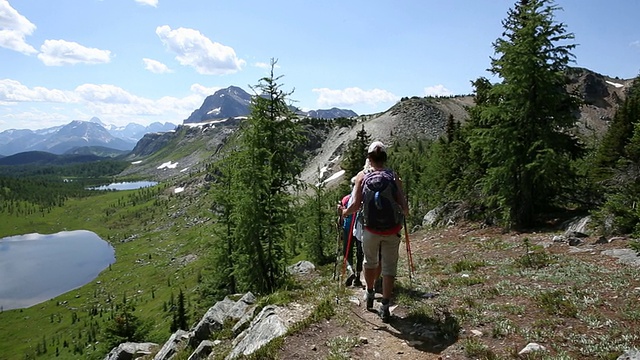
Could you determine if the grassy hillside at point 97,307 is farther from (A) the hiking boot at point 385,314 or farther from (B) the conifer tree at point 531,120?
(A) the hiking boot at point 385,314

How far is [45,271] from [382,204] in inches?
8068

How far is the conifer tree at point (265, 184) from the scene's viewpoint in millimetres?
18969

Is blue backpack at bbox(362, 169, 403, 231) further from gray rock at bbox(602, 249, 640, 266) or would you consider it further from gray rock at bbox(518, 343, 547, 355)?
gray rock at bbox(602, 249, 640, 266)

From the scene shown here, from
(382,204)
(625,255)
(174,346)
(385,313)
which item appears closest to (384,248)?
(382,204)

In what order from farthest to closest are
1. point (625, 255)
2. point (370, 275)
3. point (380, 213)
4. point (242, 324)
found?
point (625, 255) → point (242, 324) → point (370, 275) → point (380, 213)

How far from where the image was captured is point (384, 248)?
796 cm

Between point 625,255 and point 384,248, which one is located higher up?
point 384,248

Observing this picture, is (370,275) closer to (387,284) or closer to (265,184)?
(387,284)

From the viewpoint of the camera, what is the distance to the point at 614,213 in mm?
14320

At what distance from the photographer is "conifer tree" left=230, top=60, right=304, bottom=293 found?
19.0m

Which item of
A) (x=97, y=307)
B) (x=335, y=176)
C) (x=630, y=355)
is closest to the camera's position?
(x=630, y=355)

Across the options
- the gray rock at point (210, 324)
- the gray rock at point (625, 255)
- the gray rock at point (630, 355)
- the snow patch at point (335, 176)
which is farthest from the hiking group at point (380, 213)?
the snow patch at point (335, 176)

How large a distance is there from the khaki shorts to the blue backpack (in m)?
0.25

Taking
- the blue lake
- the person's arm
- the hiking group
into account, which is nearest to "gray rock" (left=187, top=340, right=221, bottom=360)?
the hiking group
